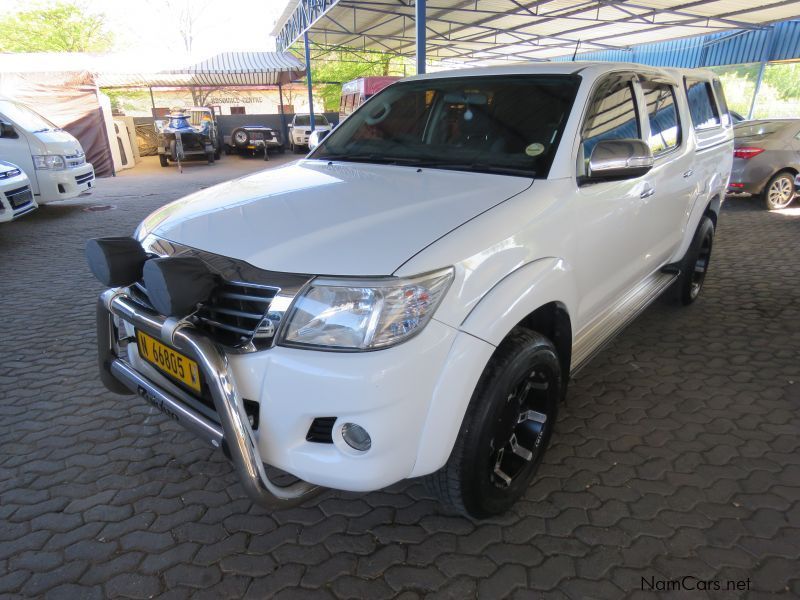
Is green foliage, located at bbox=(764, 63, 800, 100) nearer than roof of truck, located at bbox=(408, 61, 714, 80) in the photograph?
No

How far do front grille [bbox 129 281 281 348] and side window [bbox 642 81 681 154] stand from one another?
8.06 ft

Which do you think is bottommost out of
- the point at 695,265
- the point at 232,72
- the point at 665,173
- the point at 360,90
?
the point at 695,265

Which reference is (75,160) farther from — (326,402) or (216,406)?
(326,402)

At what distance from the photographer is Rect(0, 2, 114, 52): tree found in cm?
3195

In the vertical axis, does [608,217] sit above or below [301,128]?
above

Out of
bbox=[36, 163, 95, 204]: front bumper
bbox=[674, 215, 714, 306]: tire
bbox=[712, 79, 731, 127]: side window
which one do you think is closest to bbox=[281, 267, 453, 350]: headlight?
bbox=[674, 215, 714, 306]: tire

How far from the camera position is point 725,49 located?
60.2ft

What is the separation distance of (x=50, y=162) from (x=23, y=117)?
3.76 feet

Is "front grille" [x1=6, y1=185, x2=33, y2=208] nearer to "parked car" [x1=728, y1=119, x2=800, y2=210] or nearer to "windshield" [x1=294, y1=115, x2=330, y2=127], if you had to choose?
"parked car" [x1=728, y1=119, x2=800, y2=210]

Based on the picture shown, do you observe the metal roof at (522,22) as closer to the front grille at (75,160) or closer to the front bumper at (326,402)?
the front grille at (75,160)

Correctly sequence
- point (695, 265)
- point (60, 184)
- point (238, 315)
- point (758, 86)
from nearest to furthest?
point (238, 315), point (695, 265), point (60, 184), point (758, 86)

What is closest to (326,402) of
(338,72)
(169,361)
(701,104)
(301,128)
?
(169,361)

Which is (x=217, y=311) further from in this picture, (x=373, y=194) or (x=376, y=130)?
(x=376, y=130)

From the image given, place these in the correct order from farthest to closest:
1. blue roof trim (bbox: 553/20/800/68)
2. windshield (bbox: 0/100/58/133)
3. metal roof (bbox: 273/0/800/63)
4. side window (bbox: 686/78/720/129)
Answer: blue roof trim (bbox: 553/20/800/68), metal roof (bbox: 273/0/800/63), windshield (bbox: 0/100/58/133), side window (bbox: 686/78/720/129)
